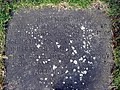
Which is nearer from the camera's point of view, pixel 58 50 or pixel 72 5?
pixel 58 50

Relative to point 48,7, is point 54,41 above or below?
below

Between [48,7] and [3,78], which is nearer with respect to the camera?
[3,78]

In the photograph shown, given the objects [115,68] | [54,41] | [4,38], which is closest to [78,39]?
[54,41]

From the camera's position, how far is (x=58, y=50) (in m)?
3.18

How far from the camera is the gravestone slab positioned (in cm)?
305

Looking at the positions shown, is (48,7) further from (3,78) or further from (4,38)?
(3,78)

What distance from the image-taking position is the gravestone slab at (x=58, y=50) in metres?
3.05

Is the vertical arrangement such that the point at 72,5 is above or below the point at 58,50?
above

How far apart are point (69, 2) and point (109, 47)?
0.59m

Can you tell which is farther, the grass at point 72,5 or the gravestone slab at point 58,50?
the grass at point 72,5

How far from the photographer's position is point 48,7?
3.37 m

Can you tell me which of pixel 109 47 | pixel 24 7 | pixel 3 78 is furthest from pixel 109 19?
pixel 3 78

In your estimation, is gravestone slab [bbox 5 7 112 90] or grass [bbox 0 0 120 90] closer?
gravestone slab [bbox 5 7 112 90]

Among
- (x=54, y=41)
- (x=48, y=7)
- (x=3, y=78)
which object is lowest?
(x=3, y=78)
